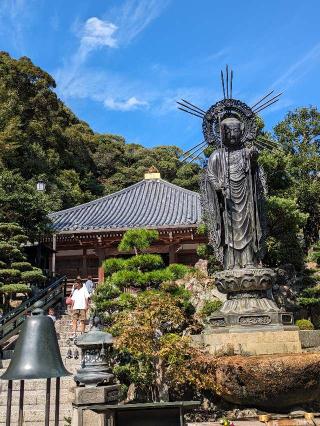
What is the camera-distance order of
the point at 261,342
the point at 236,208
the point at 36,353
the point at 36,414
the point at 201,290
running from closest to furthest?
1. the point at 36,353
2. the point at 261,342
3. the point at 36,414
4. the point at 236,208
5. the point at 201,290

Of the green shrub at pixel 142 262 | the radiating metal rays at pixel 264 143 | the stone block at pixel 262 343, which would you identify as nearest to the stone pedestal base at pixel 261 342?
the stone block at pixel 262 343

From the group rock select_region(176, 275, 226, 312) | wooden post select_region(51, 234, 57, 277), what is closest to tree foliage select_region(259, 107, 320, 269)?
rock select_region(176, 275, 226, 312)

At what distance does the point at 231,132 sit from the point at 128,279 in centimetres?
392

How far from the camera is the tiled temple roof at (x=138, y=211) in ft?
56.8

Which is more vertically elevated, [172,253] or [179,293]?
[172,253]


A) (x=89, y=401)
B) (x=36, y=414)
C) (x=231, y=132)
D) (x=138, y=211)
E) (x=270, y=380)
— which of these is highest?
(x=138, y=211)

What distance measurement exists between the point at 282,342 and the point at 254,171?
2.95 metres

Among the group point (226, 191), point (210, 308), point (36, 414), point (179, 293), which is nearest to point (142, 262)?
point (179, 293)

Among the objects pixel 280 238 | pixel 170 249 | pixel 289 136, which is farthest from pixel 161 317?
pixel 289 136

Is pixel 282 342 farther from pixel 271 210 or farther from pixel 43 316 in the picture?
pixel 271 210

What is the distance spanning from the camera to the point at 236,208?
25.8 feet

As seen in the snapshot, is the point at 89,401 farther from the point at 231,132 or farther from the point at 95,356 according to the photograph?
the point at 231,132

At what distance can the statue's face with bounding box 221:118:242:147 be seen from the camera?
26.2 ft

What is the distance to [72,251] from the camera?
1909cm
